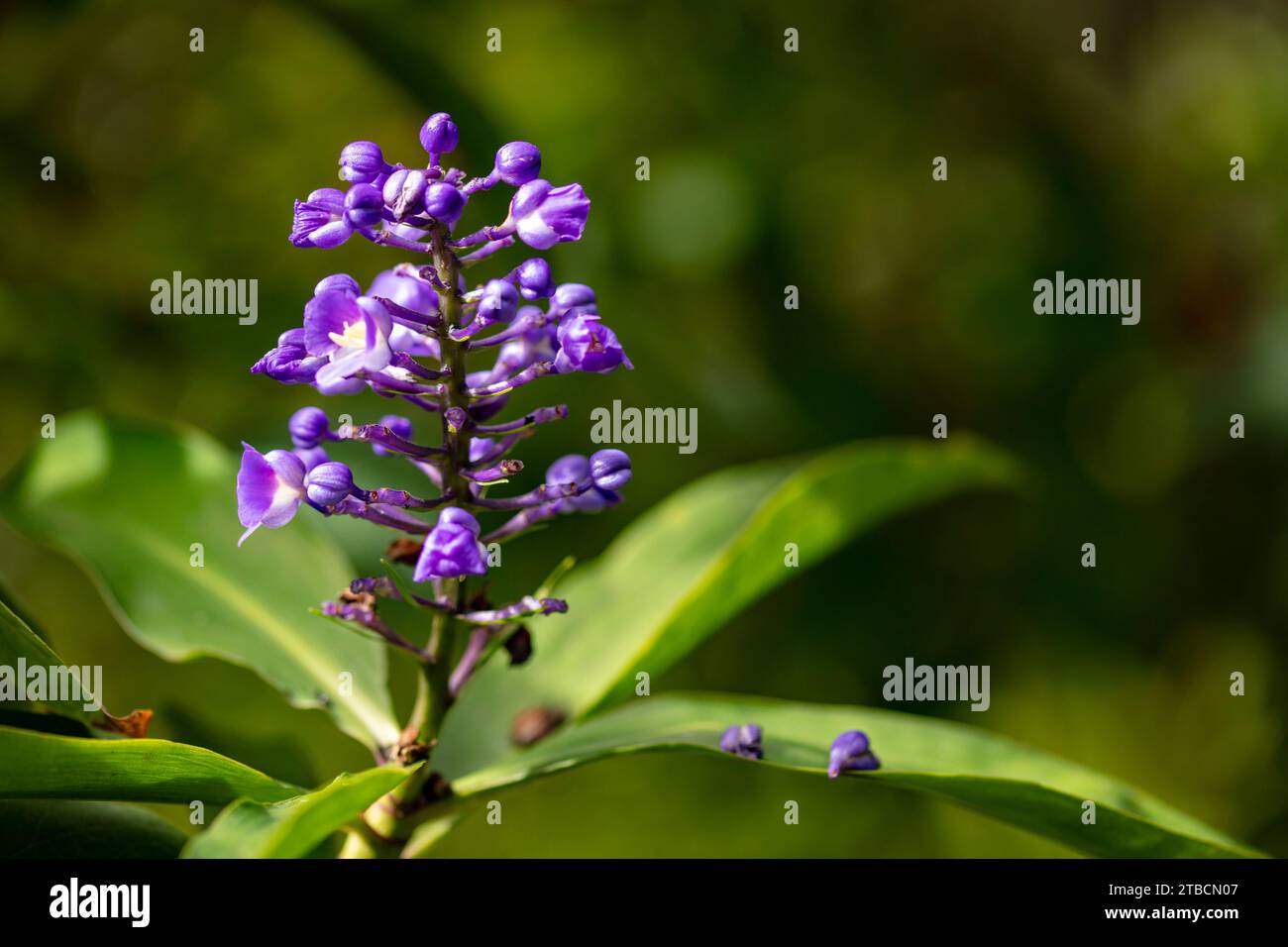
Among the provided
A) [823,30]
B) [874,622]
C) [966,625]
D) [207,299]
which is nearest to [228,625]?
[207,299]

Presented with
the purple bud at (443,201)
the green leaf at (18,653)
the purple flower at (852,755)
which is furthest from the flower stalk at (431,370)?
the purple flower at (852,755)

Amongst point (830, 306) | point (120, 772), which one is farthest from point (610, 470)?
point (830, 306)

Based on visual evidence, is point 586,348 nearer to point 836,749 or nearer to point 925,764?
point 836,749

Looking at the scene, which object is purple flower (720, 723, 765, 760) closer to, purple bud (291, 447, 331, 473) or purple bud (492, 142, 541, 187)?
purple bud (291, 447, 331, 473)

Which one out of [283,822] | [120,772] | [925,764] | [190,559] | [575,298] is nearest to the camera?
[283,822]

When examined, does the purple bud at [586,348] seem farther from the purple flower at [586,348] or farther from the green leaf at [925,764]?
the green leaf at [925,764]
